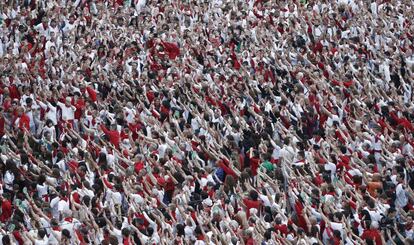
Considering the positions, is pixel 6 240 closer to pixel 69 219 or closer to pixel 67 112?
pixel 69 219

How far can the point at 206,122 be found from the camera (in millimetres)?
23047

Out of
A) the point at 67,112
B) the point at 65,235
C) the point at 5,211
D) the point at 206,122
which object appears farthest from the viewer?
the point at 67,112

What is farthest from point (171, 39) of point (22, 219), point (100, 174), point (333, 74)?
point (22, 219)

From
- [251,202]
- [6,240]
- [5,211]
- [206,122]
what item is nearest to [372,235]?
[251,202]

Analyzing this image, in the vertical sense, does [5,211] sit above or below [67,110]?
below

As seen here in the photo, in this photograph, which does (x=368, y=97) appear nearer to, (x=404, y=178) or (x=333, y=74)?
(x=333, y=74)

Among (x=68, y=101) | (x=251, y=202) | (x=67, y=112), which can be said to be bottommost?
(x=67, y=112)

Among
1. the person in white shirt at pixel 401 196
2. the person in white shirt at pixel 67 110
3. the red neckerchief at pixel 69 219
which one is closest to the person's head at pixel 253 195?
the person in white shirt at pixel 401 196

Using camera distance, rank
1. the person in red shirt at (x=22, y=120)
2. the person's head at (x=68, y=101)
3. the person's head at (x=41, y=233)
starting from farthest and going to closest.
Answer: the person's head at (x=68, y=101) → the person in red shirt at (x=22, y=120) → the person's head at (x=41, y=233)

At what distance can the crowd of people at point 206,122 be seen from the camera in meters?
18.0

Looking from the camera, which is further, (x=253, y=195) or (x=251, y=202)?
(x=253, y=195)

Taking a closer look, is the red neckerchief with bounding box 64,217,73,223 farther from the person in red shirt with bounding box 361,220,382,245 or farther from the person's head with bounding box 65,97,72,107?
the person's head with bounding box 65,97,72,107

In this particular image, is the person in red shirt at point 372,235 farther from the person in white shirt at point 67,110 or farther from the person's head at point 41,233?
the person in white shirt at point 67,110

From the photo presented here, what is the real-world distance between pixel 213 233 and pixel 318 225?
62.1 inches
